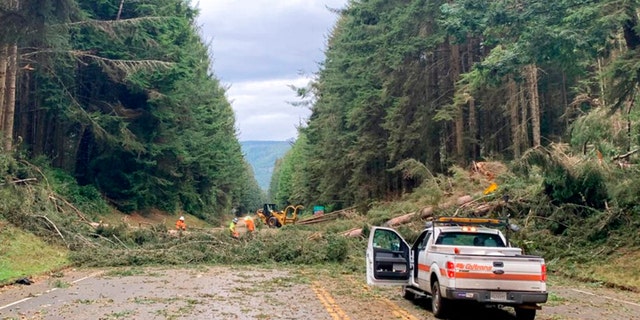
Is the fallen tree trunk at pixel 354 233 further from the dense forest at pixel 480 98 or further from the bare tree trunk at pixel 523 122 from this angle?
the bare tree trunk at pixel 523 122

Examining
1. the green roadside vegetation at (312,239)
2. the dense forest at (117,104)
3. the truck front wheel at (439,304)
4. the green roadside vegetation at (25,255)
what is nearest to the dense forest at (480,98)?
the green roadside vegetation at (312,239)

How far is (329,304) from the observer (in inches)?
475

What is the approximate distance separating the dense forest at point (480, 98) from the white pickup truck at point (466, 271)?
6916mm

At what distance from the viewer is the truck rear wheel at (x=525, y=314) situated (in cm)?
1047

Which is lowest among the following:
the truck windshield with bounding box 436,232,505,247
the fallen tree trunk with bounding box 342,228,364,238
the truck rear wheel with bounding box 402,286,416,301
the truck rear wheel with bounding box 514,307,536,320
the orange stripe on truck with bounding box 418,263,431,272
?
the truck rear wheel with bounding box 402,286,416,301

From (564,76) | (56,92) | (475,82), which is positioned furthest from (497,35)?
(56,92)

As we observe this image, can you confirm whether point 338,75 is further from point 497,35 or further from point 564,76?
point 497,35

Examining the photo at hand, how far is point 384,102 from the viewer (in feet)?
119

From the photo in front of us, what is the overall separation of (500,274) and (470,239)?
7.93 ft

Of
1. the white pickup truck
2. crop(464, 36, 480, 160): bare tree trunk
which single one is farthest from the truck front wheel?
crop(464, 36, 480, 160): bare tree trunk

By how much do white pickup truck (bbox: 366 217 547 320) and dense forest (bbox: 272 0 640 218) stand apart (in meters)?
6.92

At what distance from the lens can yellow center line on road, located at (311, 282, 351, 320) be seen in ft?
34.3

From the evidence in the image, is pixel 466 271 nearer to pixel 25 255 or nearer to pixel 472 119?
pixel 25 255

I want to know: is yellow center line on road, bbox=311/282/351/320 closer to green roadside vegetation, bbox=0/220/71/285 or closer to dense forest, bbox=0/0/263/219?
green roadside vegetation, bbox=0/220/71/285
